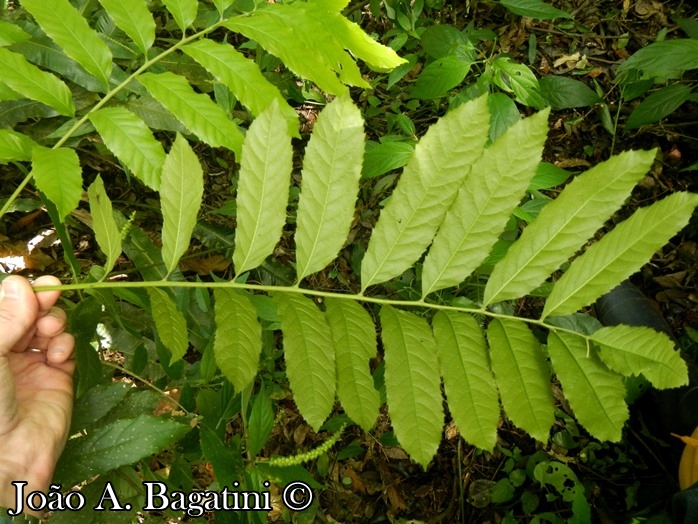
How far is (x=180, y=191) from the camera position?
3.69 feet

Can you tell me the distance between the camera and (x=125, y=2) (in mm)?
1311

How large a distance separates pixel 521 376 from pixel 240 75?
0.89m

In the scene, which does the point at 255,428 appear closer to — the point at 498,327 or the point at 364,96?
the point at 498,327

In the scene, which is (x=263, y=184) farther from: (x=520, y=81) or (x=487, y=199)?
(x=520, y=81)

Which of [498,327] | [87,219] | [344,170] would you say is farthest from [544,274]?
[87,219]

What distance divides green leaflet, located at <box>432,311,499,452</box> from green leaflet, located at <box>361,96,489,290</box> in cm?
15

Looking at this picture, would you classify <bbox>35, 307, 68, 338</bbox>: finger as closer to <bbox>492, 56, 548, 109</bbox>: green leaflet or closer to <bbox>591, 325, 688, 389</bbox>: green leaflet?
<bbox>591, 325, 688, 389</bbox>: green leaflet

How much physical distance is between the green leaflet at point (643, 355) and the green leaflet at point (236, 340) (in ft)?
2.14

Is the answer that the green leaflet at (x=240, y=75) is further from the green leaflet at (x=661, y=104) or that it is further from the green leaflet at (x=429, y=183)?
the green leaflet at (x=661, y=104)

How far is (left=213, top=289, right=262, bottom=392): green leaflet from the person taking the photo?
1071mm

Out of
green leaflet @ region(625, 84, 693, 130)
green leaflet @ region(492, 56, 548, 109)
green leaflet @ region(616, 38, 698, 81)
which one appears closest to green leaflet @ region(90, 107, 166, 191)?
green leaflet @ region(492, 56, 548, 109)

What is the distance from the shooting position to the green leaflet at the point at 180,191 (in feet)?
3.62

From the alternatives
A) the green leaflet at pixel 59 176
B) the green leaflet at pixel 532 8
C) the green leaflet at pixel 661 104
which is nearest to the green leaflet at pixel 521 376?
the green leaflet at pixel 59 176

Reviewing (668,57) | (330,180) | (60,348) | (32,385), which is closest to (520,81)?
(668,57)
